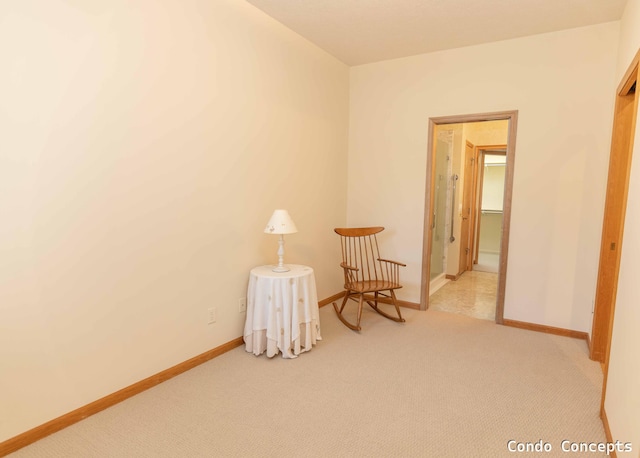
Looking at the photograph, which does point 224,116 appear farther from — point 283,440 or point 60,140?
point 283,440

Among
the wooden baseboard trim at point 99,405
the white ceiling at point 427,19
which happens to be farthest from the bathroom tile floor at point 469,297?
the white ceiling at point 427,19

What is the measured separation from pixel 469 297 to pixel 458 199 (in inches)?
63.1

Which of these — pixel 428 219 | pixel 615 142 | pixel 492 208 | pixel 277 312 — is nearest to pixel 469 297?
pixel 428 219

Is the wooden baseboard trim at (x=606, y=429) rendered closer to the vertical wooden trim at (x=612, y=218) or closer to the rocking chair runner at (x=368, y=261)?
the vertical wooden trim at (x=612, y=218)

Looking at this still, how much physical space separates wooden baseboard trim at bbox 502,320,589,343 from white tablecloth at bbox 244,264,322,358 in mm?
2074

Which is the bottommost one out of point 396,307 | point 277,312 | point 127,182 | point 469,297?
point 469,297

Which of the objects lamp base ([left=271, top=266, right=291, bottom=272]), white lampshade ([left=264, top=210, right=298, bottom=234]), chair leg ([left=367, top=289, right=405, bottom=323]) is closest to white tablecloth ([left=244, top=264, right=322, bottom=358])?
lamp base ([left=271, top=266, right=291, bottom=272])

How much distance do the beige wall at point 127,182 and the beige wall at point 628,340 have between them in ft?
7.97

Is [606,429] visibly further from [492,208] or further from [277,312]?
[492,208]

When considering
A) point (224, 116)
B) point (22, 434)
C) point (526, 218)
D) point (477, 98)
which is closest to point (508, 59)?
point (477, 98)

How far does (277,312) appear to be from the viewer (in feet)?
9.16

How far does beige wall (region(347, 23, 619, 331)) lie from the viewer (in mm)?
3168

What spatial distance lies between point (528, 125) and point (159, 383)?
3693 mm

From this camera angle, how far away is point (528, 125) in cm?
342
